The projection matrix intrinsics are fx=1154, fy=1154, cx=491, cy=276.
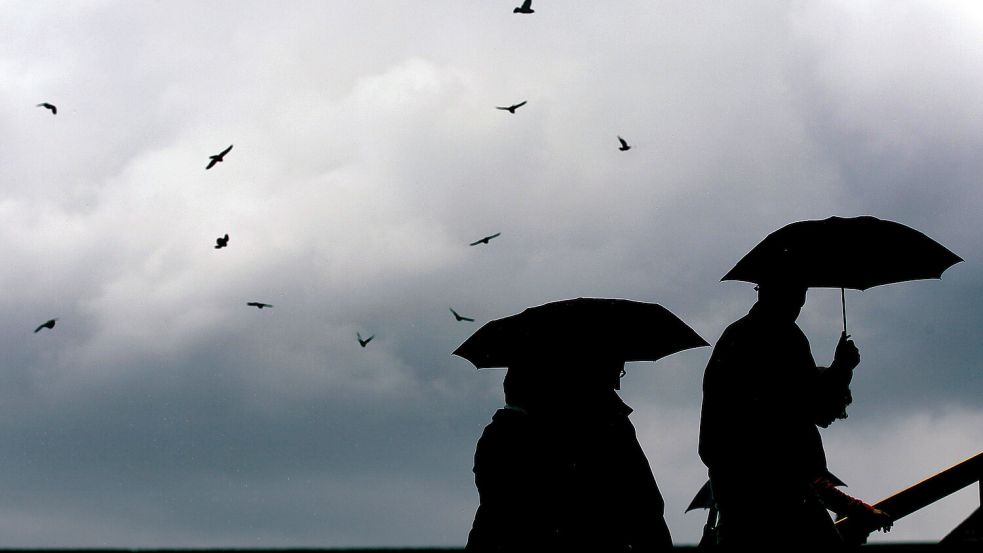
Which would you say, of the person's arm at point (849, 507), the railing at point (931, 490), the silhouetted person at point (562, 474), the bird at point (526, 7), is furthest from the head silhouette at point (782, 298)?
the bird at point (526, 7)

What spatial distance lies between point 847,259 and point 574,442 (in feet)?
6.22

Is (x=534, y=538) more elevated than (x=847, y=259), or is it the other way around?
(x=847, y=259)

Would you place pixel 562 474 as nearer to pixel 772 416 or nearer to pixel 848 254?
pixel 772 416

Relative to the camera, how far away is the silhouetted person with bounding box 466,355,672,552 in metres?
6.71

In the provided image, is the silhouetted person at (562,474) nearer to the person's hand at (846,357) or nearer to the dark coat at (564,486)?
the dark coat at (564,486)

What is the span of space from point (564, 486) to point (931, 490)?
2294 millimetres

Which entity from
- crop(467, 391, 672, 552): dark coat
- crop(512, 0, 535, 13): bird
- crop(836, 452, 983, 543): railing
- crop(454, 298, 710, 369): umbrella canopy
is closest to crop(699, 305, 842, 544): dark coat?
crop(836, 452, 983, 543): railing

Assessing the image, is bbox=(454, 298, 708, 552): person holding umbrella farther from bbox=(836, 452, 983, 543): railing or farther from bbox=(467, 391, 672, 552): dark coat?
bbox=(836, 452, 983, 543): railing

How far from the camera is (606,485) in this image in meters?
6.73

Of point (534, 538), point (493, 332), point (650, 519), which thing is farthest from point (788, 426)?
point (493, 332)

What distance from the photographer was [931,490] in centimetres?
506

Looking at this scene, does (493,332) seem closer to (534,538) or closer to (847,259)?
(534,538)

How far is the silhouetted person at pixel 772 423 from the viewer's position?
561 centimetres

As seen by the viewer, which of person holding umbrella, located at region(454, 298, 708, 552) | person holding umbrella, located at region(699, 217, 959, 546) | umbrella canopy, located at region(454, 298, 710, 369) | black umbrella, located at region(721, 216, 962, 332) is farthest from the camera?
umbrella canopy, located at region(454, 298, 710, 369)
